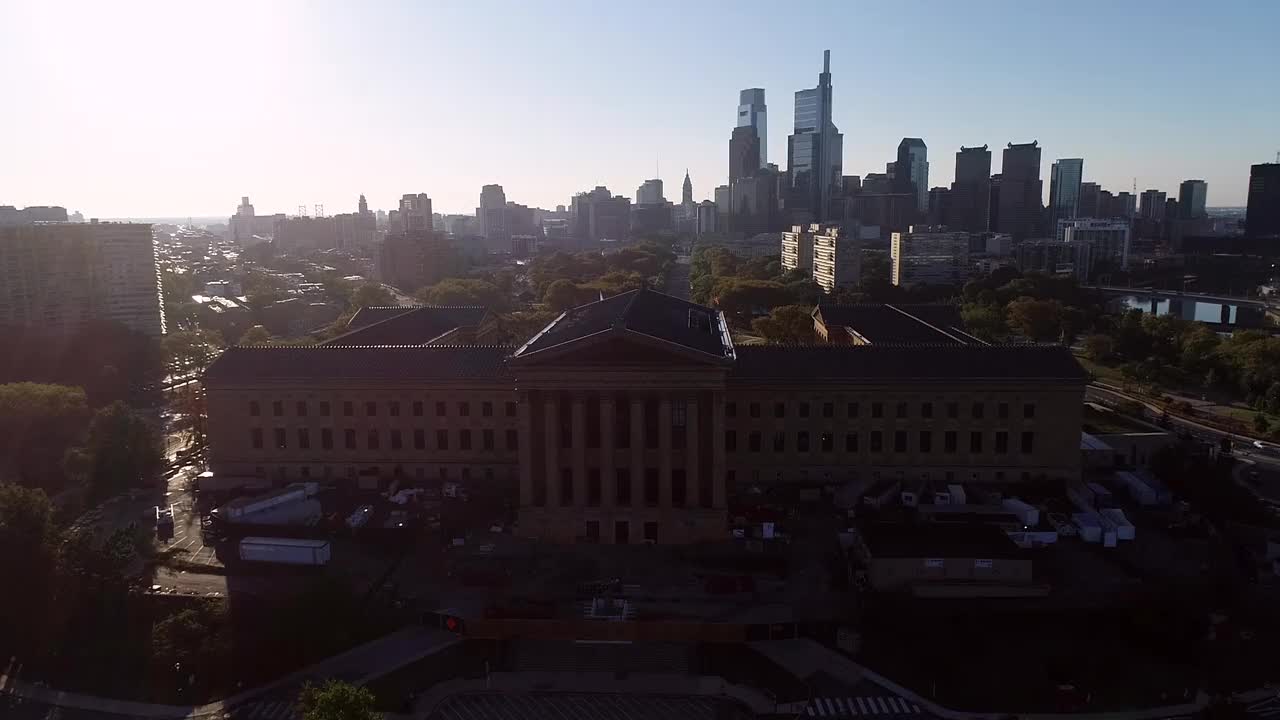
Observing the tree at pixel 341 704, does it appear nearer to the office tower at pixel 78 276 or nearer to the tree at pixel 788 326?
the tree at pixel 788 326

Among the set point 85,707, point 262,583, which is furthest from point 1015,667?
point 85,707

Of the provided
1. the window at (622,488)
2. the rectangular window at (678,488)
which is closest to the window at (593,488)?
the window at (622,488)

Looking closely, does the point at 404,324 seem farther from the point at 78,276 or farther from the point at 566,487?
the point at 78,276

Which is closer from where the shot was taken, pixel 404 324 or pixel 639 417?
pixel 639 417

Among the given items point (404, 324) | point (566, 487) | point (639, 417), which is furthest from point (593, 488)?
point (404, 324)

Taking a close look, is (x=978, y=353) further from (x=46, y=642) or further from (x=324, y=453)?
(x=46, y=642)

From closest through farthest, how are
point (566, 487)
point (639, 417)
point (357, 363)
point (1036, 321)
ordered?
1. point (639, 417)
2. point (566, 487)
3. point (357, 363)
4. point (1036, 321)

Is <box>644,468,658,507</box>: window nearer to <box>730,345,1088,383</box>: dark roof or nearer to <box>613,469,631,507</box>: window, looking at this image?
<box>613,469,631,507</box>: window
